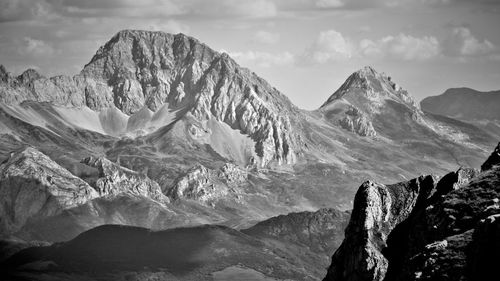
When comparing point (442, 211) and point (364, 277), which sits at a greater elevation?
point (442, 211)

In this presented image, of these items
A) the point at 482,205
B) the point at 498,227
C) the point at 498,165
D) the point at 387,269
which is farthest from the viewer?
the point at 387,269

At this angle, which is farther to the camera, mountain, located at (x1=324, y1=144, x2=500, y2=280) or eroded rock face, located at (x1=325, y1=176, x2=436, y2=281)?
eroded rock face, located at (x1=325, y1=176, x2=436, y2=281)

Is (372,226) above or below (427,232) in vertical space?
above

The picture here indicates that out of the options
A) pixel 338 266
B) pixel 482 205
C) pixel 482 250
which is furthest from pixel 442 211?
pixel 338 266

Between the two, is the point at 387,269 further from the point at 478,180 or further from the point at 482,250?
the point at 482,250

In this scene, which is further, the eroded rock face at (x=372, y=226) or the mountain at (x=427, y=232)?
the eroded rock face at (x=372, y=226)

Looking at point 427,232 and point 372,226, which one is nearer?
point 427,232

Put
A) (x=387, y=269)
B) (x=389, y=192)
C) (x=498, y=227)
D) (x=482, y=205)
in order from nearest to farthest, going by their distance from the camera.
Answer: (x=498, y=227)
(x=482, y=205)
(x=387, y=269)
(x=389, y=192)

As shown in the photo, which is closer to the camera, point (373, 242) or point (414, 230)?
point (414, 230)
